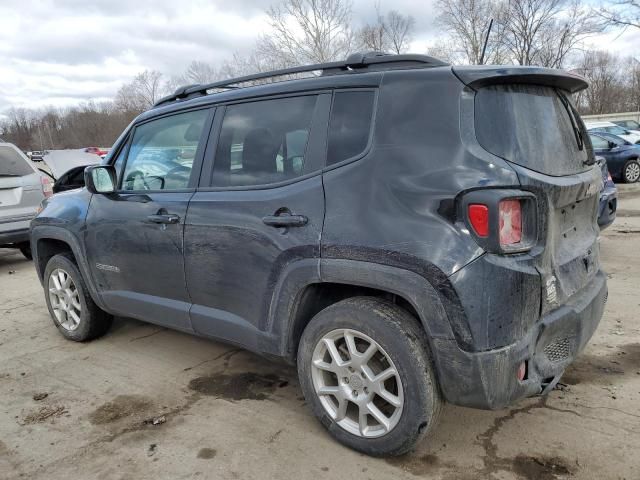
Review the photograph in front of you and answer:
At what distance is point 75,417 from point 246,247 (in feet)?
5.06

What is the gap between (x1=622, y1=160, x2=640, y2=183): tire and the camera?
45.8ft

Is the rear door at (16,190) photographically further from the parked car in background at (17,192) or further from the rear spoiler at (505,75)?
the rear spoiler at (505,75)

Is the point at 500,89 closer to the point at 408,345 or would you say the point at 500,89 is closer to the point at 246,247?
the point at 408,345

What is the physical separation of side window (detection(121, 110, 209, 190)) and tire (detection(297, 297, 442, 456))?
1426 mm

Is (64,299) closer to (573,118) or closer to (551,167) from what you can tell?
(551,167)

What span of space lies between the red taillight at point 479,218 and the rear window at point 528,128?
0.28 meters

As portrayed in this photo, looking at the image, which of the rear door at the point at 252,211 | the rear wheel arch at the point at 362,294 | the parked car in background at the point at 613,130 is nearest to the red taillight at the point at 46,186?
the rear door at the point at 252,211

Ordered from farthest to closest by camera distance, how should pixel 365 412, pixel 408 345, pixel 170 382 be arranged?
1. pixel 170 382
2. pixel 365 412
3. pixel 408 345

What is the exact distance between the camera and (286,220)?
272 centimetres

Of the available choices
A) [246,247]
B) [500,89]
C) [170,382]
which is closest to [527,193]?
[500,89]

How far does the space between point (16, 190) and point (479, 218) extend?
7.38 metres

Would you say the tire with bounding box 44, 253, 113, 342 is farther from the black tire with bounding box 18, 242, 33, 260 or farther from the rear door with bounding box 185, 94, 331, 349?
the black tire with bounding box 18, 242, 33, 260

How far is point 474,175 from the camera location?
7.34 feet

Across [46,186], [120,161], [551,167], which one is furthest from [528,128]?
[46,186]
